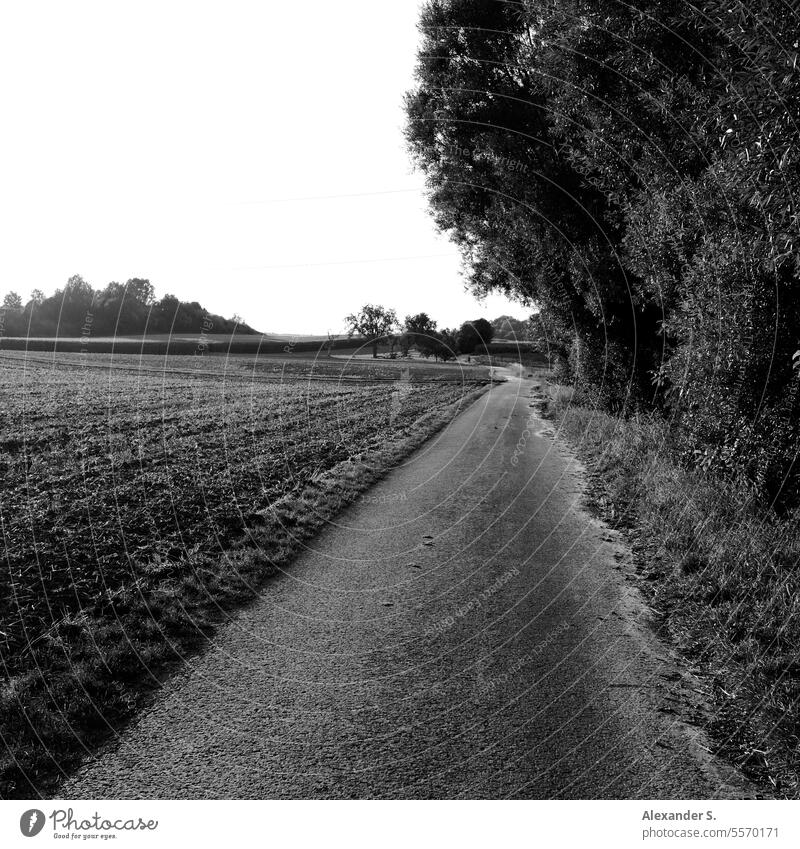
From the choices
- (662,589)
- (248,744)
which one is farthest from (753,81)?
(248,744)

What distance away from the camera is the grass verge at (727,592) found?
4250 millimetres

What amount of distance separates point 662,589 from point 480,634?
91.4 inches

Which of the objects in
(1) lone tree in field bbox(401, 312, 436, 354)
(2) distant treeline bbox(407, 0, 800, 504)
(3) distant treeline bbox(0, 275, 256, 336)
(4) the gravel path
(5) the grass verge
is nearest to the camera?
(4) the gravel path

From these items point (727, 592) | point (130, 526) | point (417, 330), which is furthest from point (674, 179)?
point (417, 330)

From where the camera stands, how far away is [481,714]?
449 cm

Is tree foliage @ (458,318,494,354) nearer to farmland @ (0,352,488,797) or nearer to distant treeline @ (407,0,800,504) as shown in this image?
farmland @ (0,352,488,797)

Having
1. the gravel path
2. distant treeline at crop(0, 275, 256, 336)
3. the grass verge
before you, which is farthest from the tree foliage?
the gravel path

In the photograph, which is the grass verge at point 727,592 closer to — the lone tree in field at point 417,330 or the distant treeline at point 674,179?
the distant treeline at point 674,179

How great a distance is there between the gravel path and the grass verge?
0.27m

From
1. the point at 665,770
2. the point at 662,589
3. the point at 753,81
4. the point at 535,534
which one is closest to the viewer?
the point at 665,770

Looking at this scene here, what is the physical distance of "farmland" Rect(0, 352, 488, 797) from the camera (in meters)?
4.84

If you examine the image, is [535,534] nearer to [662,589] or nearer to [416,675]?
[662,589]

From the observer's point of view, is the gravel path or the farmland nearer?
the gravel path

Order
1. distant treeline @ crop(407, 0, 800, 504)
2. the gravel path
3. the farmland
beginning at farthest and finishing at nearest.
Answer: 1. distant treeline @ crop(407, 0, 800, 504)
2. the farmland
3. the gravel path
